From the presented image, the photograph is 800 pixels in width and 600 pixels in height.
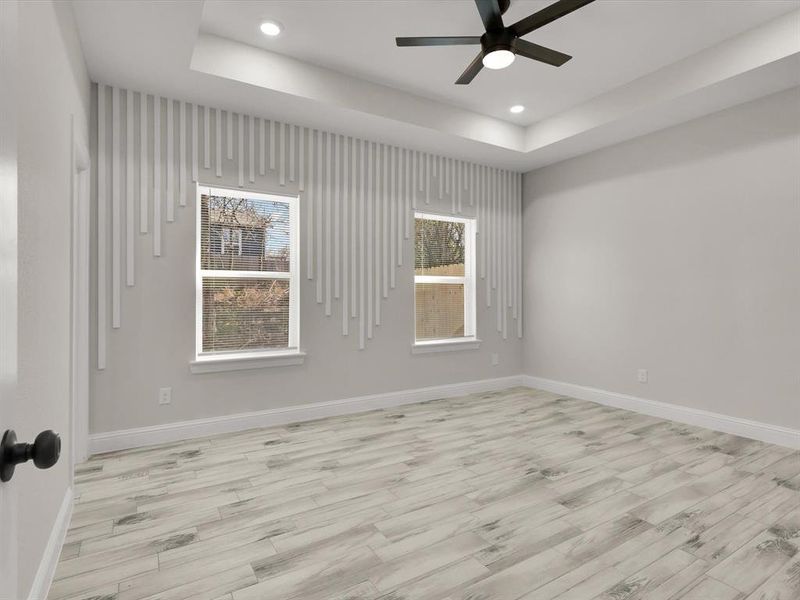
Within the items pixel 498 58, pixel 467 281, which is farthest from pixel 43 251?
pixel 467 281

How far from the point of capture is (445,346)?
481cm

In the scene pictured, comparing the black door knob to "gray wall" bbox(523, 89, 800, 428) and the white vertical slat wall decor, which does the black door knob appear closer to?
the white vertical slat wall decor

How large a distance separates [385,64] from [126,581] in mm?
3536

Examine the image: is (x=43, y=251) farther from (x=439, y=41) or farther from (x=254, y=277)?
(x=439, y=41)

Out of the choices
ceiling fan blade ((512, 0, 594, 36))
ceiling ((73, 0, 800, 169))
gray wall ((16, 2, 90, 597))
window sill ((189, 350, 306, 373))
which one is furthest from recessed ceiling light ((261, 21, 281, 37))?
window sill ((189, 350, 306, 373))

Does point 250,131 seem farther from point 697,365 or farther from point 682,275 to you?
point 697,365

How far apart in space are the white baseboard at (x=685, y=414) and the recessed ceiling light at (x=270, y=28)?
14.1 ft

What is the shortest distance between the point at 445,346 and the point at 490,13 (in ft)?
10.3

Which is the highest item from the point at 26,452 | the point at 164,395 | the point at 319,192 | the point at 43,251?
the point at 319,192

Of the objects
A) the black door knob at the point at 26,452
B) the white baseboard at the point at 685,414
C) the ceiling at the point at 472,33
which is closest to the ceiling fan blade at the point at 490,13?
the ceiling at the point at 472,33

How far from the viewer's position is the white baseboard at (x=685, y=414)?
3.33 metres

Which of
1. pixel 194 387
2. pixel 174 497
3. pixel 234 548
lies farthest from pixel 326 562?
pixel 194 387

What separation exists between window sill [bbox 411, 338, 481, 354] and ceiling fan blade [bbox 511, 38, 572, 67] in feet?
9.13

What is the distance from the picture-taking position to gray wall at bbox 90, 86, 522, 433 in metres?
3.23
